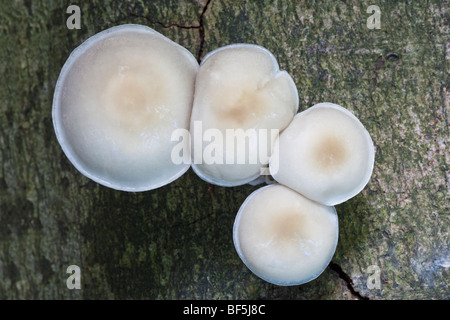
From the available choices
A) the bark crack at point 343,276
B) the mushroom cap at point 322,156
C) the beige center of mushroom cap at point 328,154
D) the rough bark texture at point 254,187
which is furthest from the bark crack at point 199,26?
the bark crack at point 343,276

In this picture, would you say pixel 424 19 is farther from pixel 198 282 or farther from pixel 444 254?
pixel 198 282

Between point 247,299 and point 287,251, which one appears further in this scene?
point 247,299

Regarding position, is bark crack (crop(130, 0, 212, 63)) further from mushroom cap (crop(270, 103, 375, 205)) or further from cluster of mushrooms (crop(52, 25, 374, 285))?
mushroom cap (crop(270, 103, 375, 205))

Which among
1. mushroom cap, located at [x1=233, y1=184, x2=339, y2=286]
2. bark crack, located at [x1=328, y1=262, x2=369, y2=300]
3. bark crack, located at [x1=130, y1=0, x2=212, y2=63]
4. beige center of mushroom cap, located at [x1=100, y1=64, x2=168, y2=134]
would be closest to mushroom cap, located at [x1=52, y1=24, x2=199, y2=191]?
beige center of mushroom cap, located at [x1=100, y1=64, x2=168, y2=134]

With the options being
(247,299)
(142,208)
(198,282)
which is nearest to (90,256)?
(142,208)

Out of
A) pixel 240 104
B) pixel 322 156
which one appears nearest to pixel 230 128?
pixel 240 104

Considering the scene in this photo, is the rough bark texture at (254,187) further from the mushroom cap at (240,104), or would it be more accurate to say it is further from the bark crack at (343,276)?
the mushroom cap at (240,104)

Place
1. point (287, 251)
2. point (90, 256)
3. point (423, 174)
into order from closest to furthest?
1. point (287, 251)
2. point (423, 174)
3. point (90, 256)

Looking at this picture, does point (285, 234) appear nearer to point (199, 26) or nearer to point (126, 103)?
point (126, 103)
